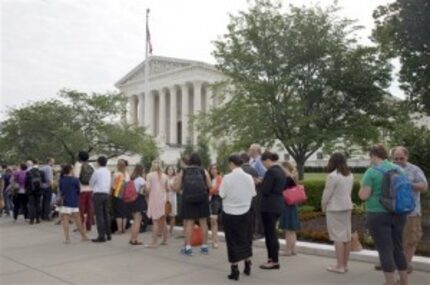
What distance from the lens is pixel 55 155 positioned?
39250 millimetres

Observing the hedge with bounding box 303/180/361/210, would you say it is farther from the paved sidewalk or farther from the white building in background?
the white building in background

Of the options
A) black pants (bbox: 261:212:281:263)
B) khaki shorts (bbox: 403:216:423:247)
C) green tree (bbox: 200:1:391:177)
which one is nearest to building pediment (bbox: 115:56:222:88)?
green tree (bbox: 200:1:391:177)

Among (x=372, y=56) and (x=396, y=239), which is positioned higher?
(x=372, y=56)

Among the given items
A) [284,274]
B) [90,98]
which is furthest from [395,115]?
[90,98]

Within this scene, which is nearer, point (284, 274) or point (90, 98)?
point (284, 274)

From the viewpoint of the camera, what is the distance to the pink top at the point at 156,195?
1036 centimetres

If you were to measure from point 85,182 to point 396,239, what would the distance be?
777cm

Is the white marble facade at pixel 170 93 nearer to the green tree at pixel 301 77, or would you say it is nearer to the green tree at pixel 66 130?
the green tree at pixel 66 130

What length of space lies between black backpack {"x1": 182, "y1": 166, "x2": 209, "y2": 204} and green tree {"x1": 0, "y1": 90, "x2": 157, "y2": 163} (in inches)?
1188

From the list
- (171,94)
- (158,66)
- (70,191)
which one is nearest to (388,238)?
(70,191)

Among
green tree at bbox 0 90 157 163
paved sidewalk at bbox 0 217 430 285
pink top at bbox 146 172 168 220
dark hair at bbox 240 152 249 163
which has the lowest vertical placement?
paved sidewalk at bbox 0 217 430 285

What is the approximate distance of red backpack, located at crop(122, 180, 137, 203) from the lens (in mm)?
11203

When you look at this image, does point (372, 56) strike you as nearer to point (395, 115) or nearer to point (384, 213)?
point (395, 115)

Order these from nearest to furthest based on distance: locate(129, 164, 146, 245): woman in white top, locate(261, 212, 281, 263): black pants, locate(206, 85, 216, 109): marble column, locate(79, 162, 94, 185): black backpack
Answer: locate(261, 212, 281, 263): black pants
locate(129, 164, 146, 245): woman in white top
locate(79, 162, 94, 185): black backpack
locate(206, 85, 216, 109): marble column
